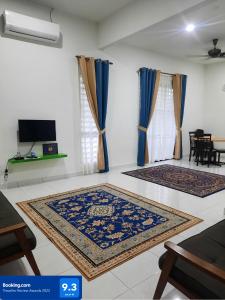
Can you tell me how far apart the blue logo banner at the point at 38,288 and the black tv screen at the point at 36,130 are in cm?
306

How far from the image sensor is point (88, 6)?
13.0ft

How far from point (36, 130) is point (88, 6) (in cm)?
243

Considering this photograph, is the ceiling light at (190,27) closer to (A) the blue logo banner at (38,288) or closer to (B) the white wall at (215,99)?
(B) the white wall at (215,99)

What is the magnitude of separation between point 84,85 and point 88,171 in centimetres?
188

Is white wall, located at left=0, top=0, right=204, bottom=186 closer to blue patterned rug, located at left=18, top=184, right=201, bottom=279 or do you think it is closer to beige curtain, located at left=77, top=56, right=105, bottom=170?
beige curtain, located at left=77, top=56, right=105, bottom=170

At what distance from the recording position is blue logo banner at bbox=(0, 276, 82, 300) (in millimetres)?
1240

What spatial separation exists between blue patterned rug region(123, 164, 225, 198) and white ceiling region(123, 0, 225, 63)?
2.80 metres

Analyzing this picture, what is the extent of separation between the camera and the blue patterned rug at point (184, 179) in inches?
159

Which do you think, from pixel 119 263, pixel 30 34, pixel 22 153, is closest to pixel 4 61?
pixel 30 34

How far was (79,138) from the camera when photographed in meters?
4.80

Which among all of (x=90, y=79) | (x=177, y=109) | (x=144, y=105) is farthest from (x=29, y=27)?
(x=177, y=109)

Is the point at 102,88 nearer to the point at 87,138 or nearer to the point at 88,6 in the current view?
the point at 87,138

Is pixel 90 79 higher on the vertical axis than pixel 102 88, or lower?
higher

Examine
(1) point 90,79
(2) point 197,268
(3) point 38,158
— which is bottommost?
(2) point 197,268
